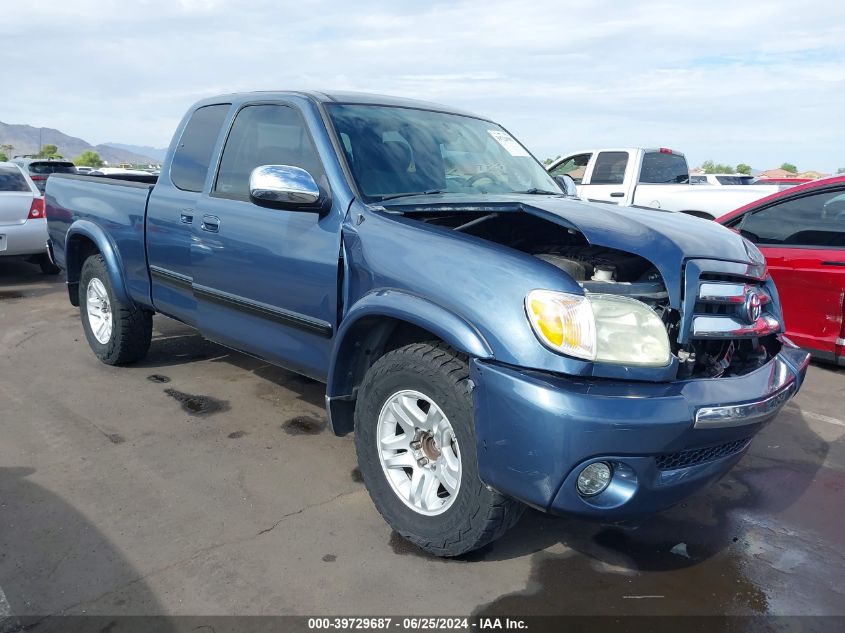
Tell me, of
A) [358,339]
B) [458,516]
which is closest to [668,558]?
[458,516]

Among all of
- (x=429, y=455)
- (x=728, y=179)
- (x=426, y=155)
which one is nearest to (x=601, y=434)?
(x=429, y=455)

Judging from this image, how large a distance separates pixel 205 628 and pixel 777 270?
5106mm

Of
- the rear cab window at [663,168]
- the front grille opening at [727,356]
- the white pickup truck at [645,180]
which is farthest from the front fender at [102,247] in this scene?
the rear cab window at [663,168]

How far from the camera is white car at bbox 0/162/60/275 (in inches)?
349

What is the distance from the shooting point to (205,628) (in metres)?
2.49

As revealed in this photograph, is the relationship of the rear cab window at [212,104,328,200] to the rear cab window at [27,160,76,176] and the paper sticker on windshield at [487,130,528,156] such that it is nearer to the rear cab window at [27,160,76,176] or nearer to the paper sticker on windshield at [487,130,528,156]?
the paper sticker on windshield at [487,130,528,156]

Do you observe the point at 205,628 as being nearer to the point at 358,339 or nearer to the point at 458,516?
the point at 458,516

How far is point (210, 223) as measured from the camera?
4043 millimetres

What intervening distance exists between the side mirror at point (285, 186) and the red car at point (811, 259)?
13.7ft

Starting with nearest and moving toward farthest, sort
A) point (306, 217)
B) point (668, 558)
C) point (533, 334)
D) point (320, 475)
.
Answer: point (533, 334)
point (668, 558)
point (306, 217)
point (320, 475)

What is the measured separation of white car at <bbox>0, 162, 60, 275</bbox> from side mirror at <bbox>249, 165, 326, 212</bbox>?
266 inches

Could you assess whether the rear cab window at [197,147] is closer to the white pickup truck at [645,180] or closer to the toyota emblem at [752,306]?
the toyota emblem at [752,306]

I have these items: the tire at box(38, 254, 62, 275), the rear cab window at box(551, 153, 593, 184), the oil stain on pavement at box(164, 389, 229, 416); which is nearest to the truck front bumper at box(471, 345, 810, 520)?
the oil stain on pavement at box(164, 389, 229, 416)

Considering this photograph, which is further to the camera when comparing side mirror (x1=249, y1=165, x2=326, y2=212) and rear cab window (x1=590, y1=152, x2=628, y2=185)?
rear cab window (x1=590, y1=152, x2=628, y2=185)
